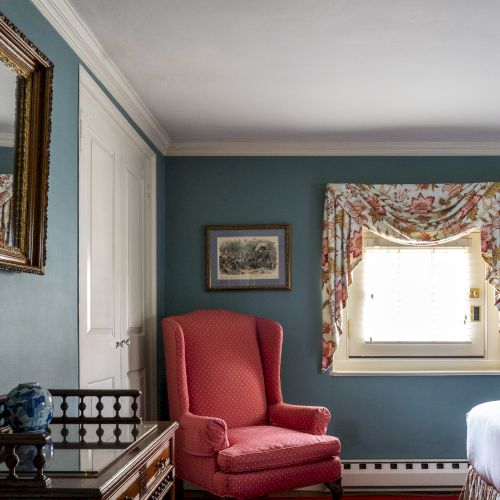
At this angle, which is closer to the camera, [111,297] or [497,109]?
[111,297]

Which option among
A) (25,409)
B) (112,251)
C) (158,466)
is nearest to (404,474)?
(112,251)

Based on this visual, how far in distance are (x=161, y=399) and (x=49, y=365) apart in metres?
2.38

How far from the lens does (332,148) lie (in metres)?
5.34

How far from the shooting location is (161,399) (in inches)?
203

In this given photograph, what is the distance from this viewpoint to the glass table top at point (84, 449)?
180cm

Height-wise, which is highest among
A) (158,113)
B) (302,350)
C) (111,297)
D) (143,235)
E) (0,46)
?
(158,113)

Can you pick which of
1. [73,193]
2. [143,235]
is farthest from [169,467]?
[143,235]

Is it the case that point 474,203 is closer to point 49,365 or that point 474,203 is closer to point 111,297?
point 111,297

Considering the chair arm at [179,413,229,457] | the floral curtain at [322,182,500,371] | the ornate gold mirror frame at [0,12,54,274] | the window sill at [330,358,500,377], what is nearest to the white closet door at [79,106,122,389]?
the chair arm at [179,413,229,457]

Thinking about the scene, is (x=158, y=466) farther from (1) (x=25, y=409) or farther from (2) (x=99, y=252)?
(2) (x=99, y=252)

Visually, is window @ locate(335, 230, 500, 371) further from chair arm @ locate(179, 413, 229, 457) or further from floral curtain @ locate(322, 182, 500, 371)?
chair arm @ locate(179, 413, 229, 457)

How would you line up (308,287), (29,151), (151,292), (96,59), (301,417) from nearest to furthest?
(29,151) < (96,59) < (301,417) < (151,292) < (308,287)

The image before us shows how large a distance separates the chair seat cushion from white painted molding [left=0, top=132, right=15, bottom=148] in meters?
2.16

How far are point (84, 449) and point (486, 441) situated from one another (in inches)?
97.7
